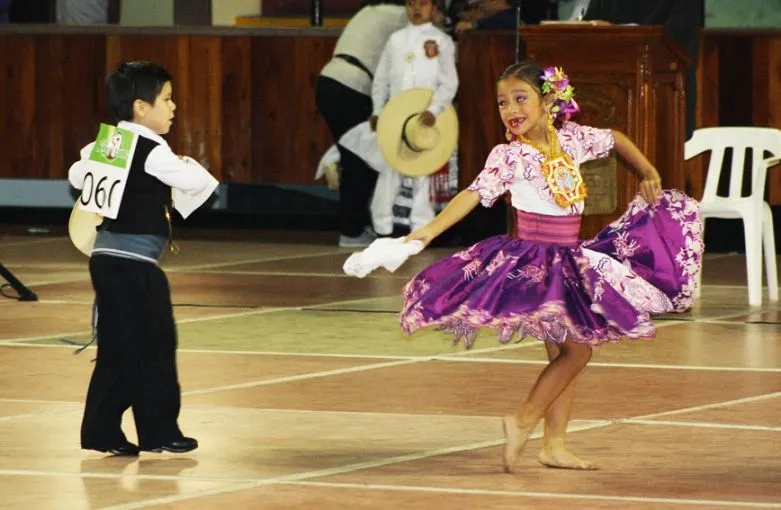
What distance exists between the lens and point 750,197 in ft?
37.3

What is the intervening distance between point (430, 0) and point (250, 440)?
7964mm

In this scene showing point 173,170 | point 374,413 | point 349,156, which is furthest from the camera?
point 349,156

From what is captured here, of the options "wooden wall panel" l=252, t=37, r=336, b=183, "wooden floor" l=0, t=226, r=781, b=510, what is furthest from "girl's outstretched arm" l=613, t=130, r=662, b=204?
"wooden wall panel" l=252, t=37, r=336, b=183

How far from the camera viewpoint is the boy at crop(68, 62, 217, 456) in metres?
6.47

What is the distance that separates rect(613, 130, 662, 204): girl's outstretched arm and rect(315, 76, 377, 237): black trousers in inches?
324

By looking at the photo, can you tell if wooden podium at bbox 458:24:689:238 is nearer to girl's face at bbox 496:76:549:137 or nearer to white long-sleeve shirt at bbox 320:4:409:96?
girl's face at bbox 496:76:549:137

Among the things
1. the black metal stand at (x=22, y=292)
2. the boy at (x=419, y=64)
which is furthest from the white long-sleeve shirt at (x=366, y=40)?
the black metal stand at (x=22, y=292)

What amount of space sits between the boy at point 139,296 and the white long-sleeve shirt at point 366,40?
819 centimetres

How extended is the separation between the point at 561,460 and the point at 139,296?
1.47 metres

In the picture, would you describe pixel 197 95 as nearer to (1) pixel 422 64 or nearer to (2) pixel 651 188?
(1) pixel 422 64

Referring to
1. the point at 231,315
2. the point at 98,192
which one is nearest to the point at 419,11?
the point at 231,315

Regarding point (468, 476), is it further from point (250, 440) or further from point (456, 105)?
point (456, 105)

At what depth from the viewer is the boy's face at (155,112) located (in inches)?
259

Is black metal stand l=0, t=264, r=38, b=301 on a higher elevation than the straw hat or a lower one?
lower
